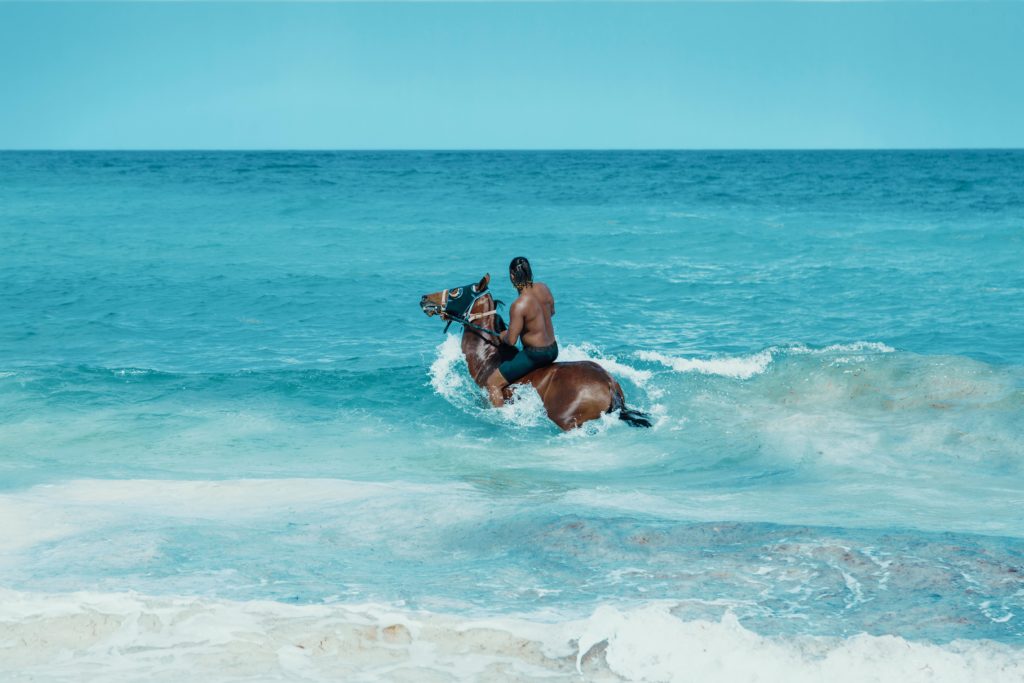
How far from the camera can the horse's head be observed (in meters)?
11.7

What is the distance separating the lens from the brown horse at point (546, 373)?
10844 millimetres

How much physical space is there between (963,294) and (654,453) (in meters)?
13.4

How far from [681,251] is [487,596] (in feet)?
77.4

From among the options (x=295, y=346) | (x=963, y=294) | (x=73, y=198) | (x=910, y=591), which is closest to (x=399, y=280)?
(x=295, y=346)

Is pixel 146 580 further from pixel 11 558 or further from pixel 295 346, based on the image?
pixel 295 346

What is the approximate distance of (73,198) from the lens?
44.4 m

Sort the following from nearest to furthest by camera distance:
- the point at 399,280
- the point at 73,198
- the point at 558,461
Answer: the point at 558,461, the point at 399,280, the point at 73,198

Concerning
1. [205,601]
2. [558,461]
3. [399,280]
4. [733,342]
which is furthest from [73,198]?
[205,601]

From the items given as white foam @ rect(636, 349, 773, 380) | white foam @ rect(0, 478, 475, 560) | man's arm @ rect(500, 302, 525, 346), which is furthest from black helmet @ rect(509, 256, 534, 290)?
white foam @ rect(636, 349, 773, 380)

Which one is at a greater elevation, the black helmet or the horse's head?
the black helmet

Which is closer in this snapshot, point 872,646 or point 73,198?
point 872,646

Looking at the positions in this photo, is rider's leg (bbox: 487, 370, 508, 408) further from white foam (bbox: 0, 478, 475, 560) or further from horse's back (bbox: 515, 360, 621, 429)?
white foam (bbox: 0, 478, 475, 560)

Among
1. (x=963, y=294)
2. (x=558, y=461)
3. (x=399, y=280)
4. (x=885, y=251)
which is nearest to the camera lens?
(x=558, y=461)

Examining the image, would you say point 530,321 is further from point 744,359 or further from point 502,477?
point 744,359
